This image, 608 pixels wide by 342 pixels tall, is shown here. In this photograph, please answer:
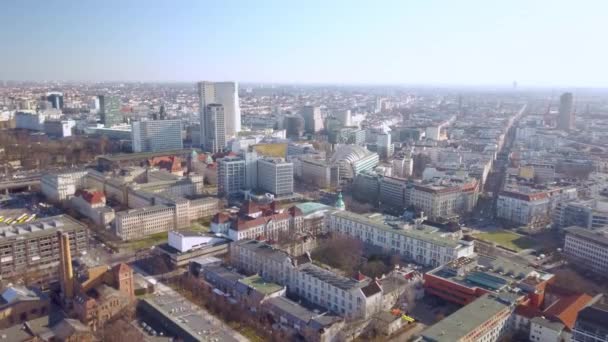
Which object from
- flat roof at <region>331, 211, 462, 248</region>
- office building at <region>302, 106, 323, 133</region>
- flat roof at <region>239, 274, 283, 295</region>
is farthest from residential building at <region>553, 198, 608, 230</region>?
office building at <region>302, 106, 323, 133</region>

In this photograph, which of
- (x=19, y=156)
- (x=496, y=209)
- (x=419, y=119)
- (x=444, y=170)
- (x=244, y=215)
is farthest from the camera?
(x=419, y=119)

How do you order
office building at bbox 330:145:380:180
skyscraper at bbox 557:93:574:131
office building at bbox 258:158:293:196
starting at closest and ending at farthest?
1. office building at bbox 258:158:293:196
2. office building at bbox 330:145:380:180
3. skyscraper at bbox 557:93:574:131

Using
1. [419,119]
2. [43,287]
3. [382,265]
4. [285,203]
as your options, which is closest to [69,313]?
[43,287]

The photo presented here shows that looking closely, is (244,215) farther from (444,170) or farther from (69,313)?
(444,170)

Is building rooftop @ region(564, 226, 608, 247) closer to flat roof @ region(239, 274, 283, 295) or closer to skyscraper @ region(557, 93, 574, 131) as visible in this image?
flat roof @ region(239, 274, 283, 295)

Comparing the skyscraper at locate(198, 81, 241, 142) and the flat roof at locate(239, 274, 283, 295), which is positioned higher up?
the skyscraper at locate(198, 81, 241, 142)

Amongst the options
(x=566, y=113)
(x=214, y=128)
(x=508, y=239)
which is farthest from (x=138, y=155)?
(x=566, y=113)
